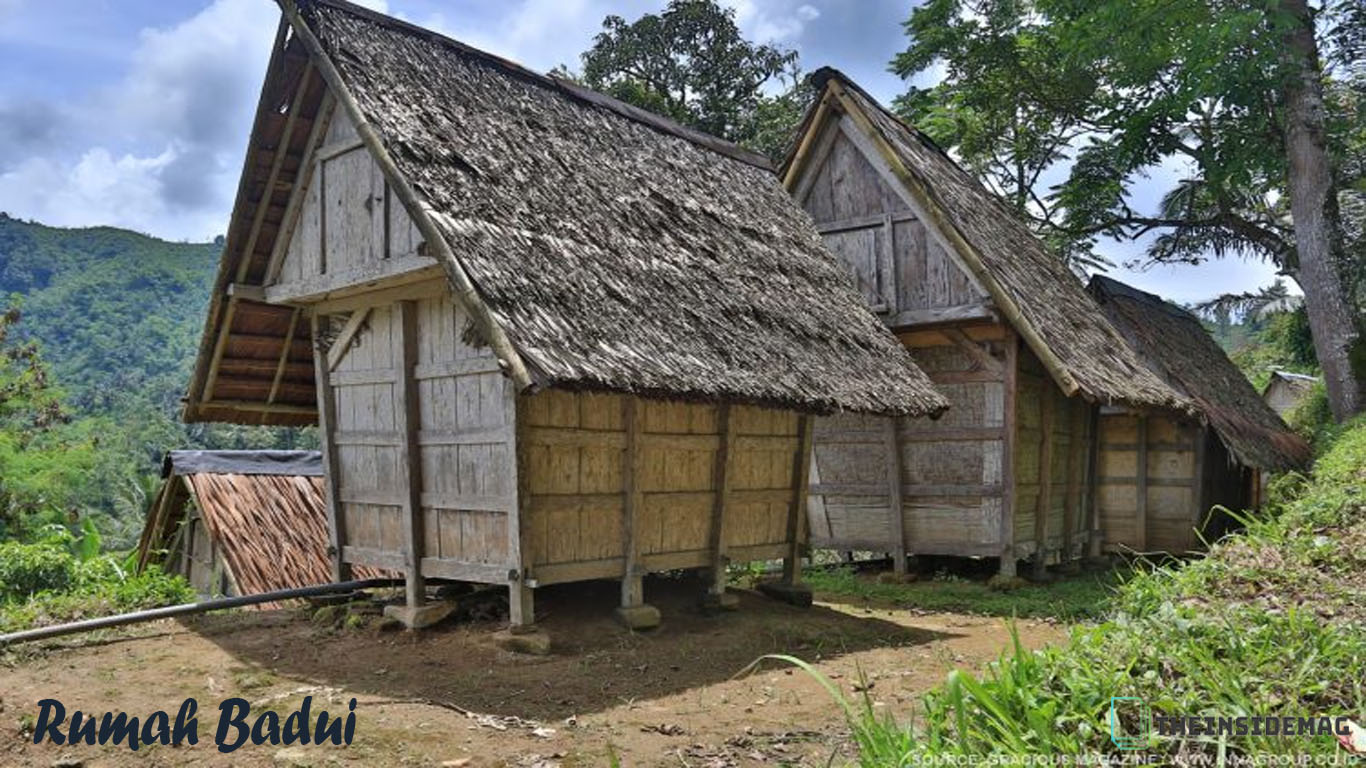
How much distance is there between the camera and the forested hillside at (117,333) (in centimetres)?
3766

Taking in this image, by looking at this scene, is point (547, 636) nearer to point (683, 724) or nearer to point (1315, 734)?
point (683, 724)

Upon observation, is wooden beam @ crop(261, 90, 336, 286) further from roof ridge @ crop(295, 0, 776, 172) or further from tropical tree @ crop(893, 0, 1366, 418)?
tropical tree @ crop(893, 0, 1366, 418)

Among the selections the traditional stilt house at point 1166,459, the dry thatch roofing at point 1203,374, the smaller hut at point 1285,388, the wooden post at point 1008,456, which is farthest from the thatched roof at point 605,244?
the smaller hut at point 1285,388

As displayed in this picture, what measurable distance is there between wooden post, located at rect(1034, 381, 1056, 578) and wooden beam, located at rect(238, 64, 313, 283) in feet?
29.3

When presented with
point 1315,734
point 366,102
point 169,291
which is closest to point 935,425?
point 366,102

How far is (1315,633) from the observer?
352 centimetres

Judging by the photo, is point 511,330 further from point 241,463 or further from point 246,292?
point 241,463

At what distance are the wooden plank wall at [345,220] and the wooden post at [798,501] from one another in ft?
13.9

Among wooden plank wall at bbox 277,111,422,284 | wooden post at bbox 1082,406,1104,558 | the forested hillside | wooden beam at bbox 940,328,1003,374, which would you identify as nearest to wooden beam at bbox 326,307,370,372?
wooden plank wall at bbox 277,111,422,284

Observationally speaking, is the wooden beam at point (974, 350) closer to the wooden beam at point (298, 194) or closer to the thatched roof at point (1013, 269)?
the thatched roof at point (1013, 269)

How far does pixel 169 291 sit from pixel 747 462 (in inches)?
2151

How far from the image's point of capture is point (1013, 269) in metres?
12.4

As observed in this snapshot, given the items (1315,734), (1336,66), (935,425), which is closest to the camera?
(1315,734)

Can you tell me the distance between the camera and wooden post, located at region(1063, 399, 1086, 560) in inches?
522
